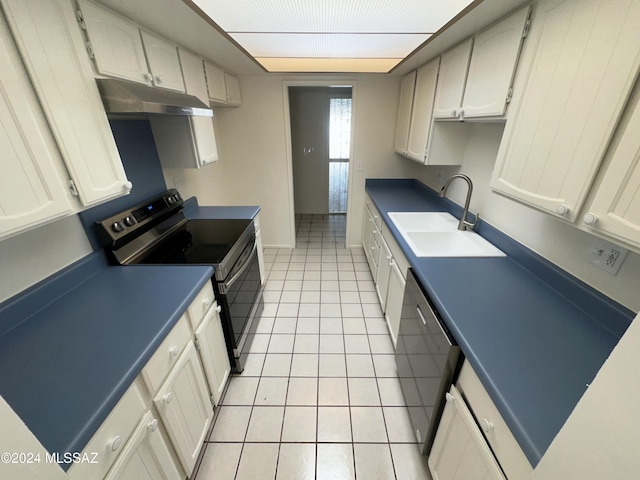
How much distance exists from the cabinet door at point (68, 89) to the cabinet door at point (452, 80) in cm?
192

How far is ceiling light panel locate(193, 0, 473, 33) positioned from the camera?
1.26 meters

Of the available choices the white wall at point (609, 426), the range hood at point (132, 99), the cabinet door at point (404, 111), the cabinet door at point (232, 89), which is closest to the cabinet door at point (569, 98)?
the white wall at point (609, 426)

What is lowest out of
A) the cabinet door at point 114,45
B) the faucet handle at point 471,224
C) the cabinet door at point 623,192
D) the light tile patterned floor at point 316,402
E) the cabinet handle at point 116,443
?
the light tile patterned floor at point 316,402

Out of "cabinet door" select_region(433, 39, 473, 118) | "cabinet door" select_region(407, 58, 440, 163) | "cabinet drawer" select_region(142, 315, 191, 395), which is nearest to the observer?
"cabinet drawer" select_region(142, 315, 191, 395)

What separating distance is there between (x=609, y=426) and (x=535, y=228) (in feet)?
3.96

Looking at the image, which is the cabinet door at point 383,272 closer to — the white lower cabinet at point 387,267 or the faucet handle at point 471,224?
the white lower cabinet at point 387,267

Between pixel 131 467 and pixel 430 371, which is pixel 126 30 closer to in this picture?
pixel 131 467

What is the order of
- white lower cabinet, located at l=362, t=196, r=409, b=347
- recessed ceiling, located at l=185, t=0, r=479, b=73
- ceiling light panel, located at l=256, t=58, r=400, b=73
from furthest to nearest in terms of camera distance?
ceiling light panel, located at l=256, t=58, r=400, b=73 < white lower cabinet, located at l=362, t=196, r=409, b=347 < recessed ceiling, located at l=185, t=0, r=479, b=73

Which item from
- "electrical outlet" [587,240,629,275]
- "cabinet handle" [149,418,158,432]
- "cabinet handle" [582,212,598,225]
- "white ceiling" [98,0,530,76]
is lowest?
"cabinet handle" [149,418,158,432]

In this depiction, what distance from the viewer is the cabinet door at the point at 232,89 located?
2488 mm

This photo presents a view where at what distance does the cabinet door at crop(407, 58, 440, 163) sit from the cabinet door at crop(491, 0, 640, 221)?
1003 millimetres

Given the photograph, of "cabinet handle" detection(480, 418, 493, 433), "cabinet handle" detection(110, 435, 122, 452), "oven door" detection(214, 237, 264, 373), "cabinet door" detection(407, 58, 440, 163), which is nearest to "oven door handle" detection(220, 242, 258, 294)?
"oven door" detection(214, 237, 264, 373)

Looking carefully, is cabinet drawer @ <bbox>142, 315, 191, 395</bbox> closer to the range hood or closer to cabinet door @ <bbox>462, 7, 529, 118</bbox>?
the range hood

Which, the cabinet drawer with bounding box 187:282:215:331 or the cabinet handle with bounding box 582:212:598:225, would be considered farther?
the cabinet drawer with bounding box 187:282:215:331
